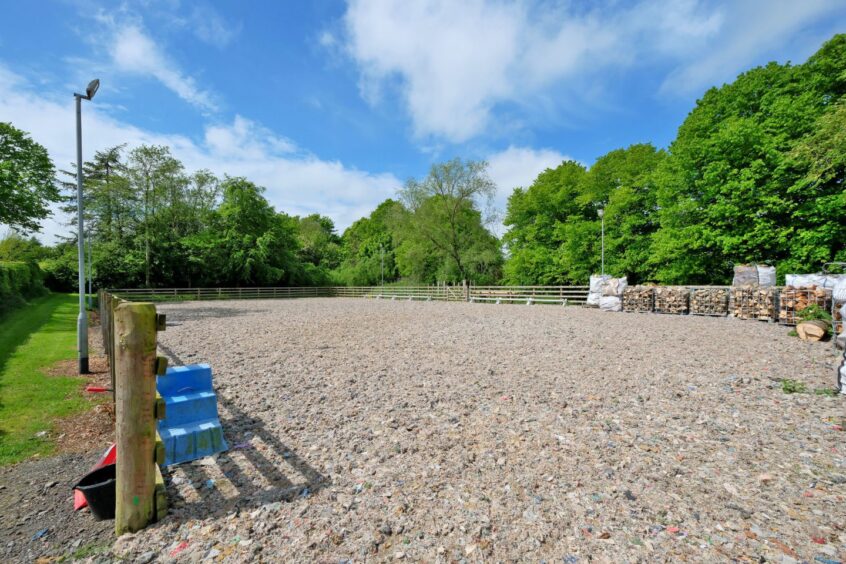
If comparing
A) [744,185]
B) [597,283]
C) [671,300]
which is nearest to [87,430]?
[671,300]

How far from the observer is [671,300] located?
16.0 metres

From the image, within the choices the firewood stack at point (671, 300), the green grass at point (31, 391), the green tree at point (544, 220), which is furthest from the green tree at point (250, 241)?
the firewood stack at point (671, 300)

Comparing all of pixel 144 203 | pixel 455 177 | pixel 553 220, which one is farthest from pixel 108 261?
pixel 553 220

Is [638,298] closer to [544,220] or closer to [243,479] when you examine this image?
[544,220]

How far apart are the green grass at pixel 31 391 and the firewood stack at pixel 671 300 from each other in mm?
18467

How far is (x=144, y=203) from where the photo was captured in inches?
1221

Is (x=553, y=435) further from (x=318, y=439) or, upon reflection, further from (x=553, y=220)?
(x=553, y=220)

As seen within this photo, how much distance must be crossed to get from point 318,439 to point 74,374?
5.30 m

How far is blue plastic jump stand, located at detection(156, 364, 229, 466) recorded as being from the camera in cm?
324

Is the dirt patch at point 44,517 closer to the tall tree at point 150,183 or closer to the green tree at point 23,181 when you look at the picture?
the green tree at point 23,181

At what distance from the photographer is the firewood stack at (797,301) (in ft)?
34.9

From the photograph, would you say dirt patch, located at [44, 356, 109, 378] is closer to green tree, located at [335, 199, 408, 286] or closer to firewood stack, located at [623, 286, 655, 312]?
firewood stack, located at [623, 286, 655, 312]

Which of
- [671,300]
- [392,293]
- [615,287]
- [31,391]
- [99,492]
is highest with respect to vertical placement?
[615,287]

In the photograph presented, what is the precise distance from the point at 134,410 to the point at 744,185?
2162 cm
